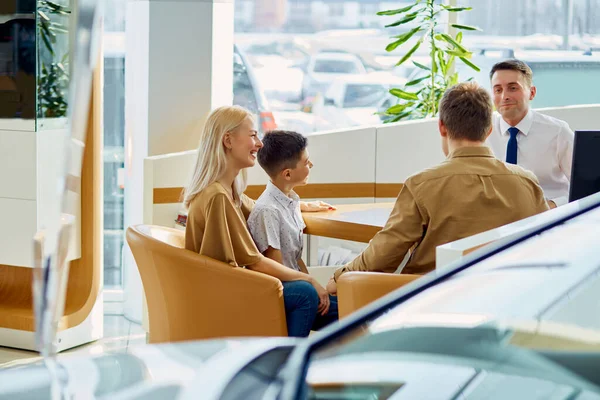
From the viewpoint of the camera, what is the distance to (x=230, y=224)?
3029 mm

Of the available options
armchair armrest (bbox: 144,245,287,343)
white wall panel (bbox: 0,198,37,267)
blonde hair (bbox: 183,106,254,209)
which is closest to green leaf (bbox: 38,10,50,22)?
white wall panel (bbox: 0,198,37,267)

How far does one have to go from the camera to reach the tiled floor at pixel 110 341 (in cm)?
432

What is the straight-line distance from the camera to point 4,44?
13.9ft

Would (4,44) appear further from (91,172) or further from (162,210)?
(162,210)

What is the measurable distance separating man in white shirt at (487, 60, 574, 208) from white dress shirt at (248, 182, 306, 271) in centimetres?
133

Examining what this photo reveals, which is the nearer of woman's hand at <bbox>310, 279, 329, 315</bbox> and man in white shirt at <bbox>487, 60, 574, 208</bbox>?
woman's hand at <bbox>310, 279, 329, 315</bbox>

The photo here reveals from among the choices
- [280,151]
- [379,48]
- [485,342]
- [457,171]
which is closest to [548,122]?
[280,151]

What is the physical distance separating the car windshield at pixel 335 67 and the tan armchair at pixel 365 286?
4.47 m

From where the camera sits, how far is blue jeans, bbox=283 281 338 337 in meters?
3.03

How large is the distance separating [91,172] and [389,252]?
89.9 inches

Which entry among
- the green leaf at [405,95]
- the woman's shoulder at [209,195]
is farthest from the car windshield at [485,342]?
the green leaf at [405,95]

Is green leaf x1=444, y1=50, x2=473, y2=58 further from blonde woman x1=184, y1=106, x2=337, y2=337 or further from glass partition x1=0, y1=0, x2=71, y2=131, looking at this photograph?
blonde woman x1=184, y1=106, x2=337, y2=337

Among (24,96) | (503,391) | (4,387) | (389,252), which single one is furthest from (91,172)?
(503,391)

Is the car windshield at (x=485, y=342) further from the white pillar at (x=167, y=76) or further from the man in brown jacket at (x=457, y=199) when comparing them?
the white pillar at (x=167, y=76)
